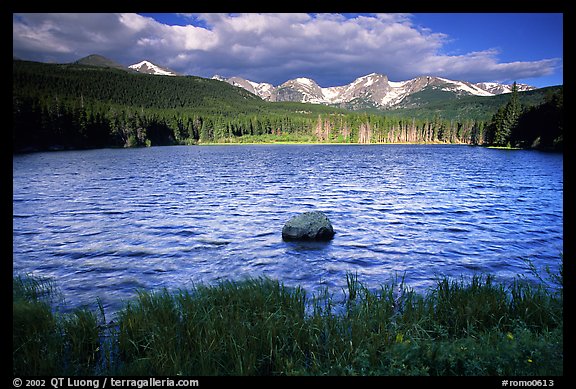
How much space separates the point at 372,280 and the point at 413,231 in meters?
8.69

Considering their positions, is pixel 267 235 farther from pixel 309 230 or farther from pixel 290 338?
pixel 290 338

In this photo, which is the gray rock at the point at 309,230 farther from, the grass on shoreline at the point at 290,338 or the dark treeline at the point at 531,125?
the dark treeline at the point at 531,125

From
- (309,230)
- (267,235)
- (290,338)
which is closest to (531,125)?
(309,230)

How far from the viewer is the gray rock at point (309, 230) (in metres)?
17.8

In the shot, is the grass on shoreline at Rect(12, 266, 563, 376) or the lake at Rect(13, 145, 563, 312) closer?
the grass on shoreline at Rect(12, 266, 563, 376)

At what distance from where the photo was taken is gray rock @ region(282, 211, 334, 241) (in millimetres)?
17766

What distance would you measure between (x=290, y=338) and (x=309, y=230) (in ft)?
36.3

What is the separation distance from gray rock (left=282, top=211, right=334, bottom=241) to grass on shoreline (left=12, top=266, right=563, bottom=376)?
8511 millimetres

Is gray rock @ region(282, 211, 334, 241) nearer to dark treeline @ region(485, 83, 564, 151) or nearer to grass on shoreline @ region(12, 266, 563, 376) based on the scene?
grass on shoreline @ region(12, 266, 563, 376)

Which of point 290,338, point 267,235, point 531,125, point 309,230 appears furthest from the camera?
point 531,125

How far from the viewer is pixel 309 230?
18.0 m

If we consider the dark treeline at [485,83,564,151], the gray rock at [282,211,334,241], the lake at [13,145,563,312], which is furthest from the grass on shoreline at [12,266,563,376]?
the dark treeline at [485,83,564,151]
